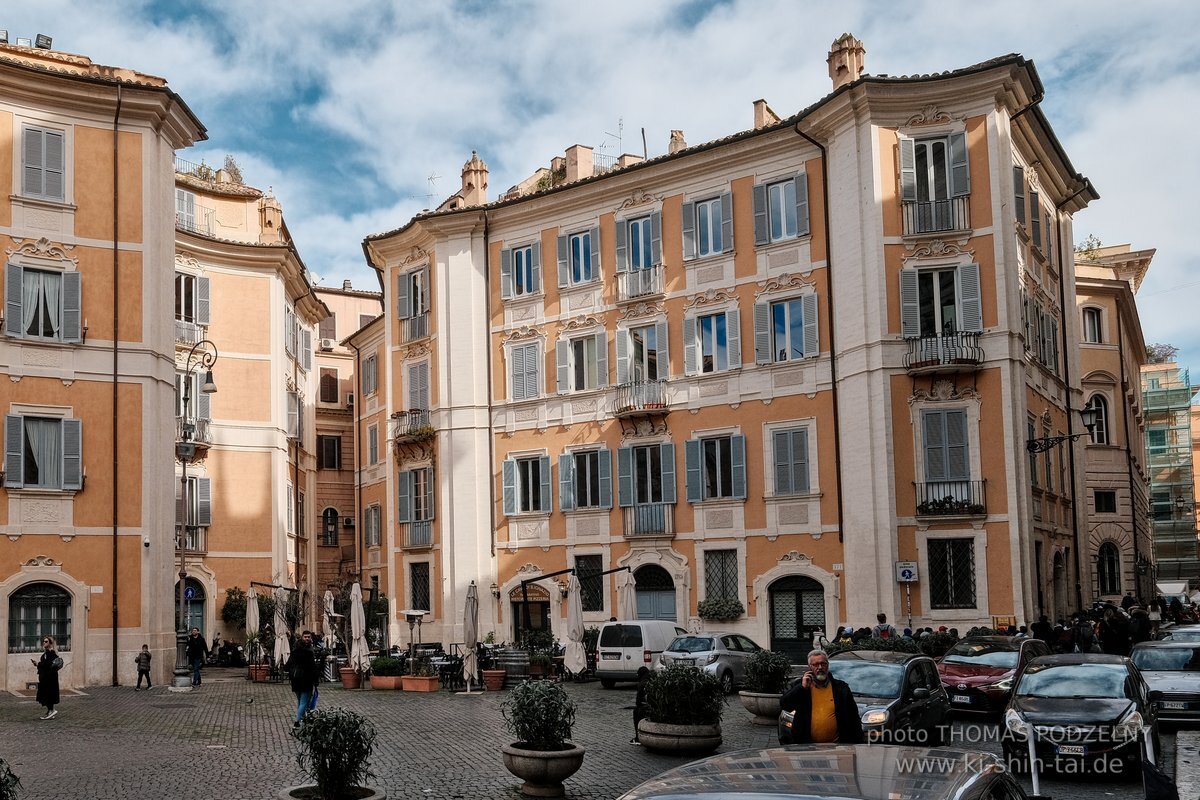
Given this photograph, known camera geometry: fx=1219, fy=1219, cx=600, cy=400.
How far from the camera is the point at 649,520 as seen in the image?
36188mm

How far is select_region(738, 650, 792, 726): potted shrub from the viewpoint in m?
20.5

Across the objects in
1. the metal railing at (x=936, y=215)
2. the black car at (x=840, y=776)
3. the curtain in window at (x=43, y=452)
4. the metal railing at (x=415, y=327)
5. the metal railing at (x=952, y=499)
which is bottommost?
the black car at (x=840, y=776)

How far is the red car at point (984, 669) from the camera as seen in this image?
20297 mm

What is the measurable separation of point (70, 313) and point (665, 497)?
16968 millimetres

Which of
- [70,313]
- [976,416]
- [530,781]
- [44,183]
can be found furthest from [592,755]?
[44,183]

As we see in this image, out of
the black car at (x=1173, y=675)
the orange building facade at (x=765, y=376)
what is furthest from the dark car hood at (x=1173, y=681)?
the orange building facade at (x=765, y=376)

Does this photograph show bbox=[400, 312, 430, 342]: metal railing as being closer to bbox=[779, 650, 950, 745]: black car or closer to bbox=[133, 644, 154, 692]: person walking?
bbox=[133, 644, 154, 692]: person walking

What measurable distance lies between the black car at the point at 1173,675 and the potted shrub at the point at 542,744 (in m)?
10.2

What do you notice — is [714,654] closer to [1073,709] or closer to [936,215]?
[1073,709]

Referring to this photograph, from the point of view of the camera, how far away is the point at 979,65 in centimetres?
3164

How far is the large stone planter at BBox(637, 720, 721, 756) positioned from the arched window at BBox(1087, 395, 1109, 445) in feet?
123

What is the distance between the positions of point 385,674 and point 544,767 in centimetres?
1738

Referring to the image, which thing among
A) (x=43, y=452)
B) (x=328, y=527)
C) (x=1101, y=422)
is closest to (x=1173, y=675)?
(x=43, y=452)

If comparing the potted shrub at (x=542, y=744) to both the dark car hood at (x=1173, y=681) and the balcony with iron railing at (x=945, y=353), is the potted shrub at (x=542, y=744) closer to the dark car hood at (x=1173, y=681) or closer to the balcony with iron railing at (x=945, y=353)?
the dark car hood at (x=1173, y=681)
